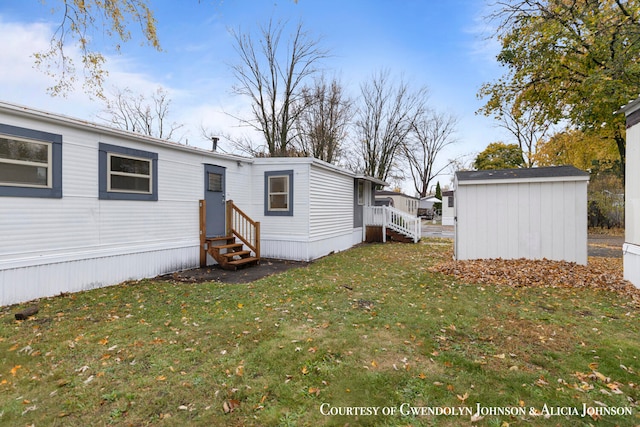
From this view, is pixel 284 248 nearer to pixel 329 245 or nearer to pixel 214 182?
pixel 329 245

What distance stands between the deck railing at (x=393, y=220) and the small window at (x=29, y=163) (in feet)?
37.5

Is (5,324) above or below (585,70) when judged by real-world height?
below

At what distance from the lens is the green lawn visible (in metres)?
2.34

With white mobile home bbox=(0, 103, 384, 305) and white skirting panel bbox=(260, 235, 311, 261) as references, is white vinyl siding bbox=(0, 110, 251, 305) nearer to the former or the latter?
white mobile home bbox=(0, 103, 384, 305)

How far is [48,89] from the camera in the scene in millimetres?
7215

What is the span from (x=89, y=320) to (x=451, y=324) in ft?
16.3

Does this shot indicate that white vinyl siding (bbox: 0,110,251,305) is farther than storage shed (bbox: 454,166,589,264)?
No

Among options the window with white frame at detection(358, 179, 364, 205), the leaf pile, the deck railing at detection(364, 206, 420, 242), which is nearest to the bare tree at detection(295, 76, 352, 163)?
the window with white frame at detection(358, 179, 364, 205)

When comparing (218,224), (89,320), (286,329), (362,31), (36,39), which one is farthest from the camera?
(362,31)

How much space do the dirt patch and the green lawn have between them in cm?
151

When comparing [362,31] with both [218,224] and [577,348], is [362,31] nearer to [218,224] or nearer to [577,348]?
[218,224]

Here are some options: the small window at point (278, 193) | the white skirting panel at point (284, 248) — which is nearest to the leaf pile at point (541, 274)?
the white skirting panel at point (284, 248)

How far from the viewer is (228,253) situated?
8422 millimetres


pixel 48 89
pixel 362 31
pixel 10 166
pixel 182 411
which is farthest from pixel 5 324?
pixel 362 31
